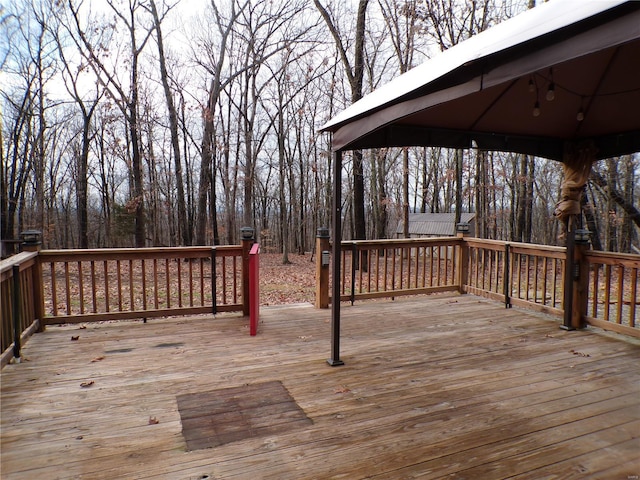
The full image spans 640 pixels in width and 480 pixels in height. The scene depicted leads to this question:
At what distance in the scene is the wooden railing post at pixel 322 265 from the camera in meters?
5.05

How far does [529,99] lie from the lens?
3.71m

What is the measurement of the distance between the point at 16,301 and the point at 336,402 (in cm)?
290

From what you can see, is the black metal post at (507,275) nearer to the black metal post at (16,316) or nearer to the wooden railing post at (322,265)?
the wooden railing post at (322,265)

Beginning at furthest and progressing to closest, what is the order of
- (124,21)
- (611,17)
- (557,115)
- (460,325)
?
(124,21), (460,325), (557,115), (611,17)

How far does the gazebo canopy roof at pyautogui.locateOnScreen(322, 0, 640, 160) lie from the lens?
1.66 m

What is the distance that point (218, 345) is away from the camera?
381 centimetres

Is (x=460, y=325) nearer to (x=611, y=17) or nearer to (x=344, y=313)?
(x=344, y=313)

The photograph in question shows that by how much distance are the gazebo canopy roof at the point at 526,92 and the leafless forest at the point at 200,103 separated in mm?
5183

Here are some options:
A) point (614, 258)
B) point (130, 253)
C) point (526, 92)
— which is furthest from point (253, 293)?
point (614, 258)

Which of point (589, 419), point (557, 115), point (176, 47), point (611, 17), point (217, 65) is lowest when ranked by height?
point (589, 419)

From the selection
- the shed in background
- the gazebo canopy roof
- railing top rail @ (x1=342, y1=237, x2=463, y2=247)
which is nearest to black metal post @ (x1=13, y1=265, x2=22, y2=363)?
the gazebo canopy roof

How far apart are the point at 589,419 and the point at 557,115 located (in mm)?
3023

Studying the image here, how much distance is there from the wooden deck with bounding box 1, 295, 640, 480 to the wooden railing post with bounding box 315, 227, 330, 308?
819 mm

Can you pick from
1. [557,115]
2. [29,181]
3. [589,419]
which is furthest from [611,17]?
[29,181]
